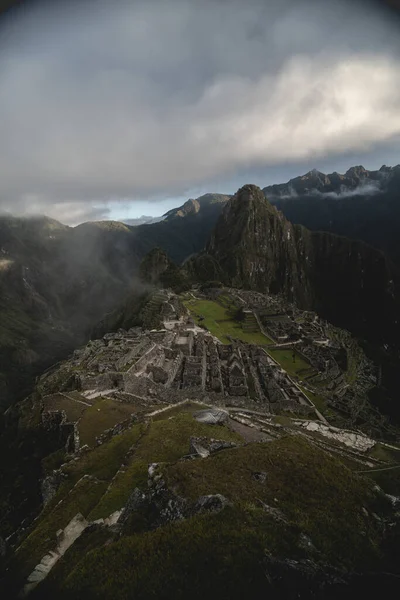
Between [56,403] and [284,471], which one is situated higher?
[284,471]

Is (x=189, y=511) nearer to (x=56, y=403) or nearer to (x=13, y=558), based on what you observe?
(x=13, y=558)

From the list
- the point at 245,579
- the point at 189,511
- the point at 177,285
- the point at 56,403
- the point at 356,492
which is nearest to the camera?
the point at 245,579

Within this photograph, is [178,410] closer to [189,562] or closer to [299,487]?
[299,487]

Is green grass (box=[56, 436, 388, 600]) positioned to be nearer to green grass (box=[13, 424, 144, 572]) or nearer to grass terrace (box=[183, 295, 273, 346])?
green grass (box=[13, 424, 144, 572])

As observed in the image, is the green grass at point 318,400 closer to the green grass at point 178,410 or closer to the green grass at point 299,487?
the green grass at point 178,410

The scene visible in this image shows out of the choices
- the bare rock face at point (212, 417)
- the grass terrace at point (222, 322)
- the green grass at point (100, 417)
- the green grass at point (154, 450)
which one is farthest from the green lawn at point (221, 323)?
the green grass at point (154, 450)

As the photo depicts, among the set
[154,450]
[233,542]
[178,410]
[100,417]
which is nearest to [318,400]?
[178,410]

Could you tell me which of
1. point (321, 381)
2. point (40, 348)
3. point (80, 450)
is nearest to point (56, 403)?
point (80, 450)
